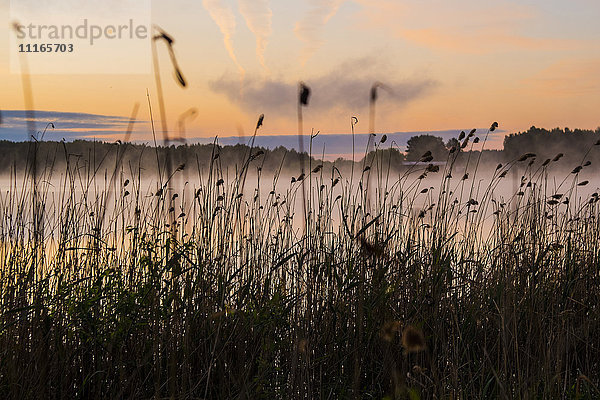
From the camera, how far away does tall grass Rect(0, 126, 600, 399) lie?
245 cm

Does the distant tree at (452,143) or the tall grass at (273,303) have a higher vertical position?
the distant tree at (452,143)

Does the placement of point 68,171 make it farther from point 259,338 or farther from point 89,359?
point 259,338

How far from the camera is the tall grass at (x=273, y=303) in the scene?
8.02 feet

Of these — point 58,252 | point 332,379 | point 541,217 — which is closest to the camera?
point 332,379

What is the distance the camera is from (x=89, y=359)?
2.77 m

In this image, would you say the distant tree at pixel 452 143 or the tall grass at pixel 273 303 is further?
the distant tree at pixel 452 143

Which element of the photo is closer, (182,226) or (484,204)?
(182,226)

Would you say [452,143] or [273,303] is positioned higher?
[452,143]

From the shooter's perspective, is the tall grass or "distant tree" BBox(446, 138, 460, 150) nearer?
the tall grass

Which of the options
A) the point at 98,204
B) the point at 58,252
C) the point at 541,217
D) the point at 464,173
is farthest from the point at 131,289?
the point at 541,217

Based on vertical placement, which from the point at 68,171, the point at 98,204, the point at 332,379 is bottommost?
the point at 332,379

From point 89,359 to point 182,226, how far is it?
109 cm

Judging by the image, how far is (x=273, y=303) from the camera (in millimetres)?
2727

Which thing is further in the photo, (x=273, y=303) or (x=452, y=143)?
(x=452, y=143)
